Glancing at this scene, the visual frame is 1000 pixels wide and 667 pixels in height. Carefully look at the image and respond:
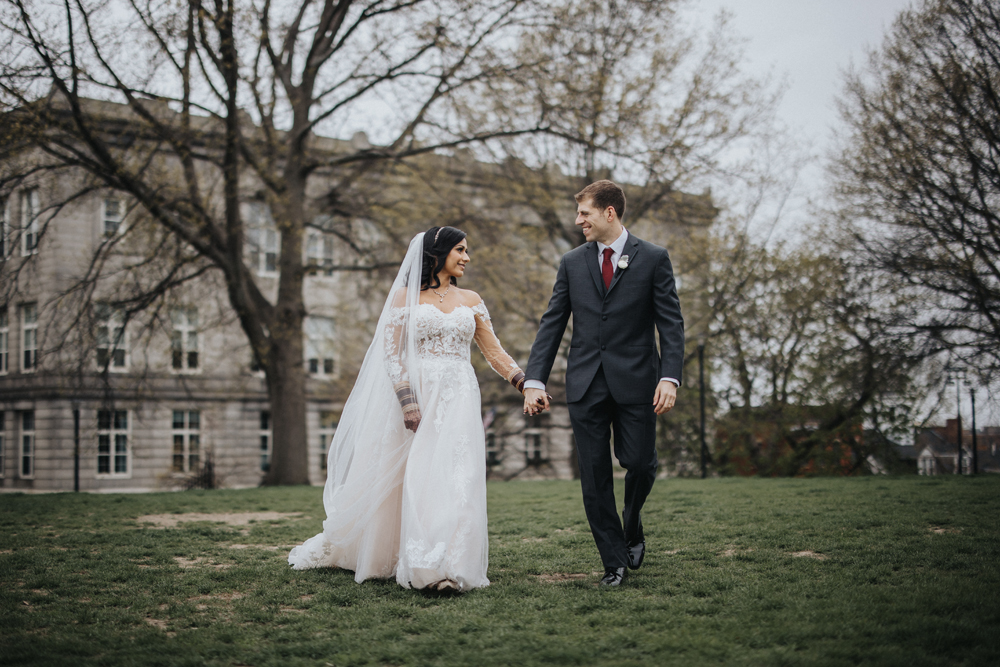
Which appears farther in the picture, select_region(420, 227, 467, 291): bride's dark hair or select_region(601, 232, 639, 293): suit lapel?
select_region(420, 227, 467, 291): bride's dark hair

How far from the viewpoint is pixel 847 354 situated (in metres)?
18.4

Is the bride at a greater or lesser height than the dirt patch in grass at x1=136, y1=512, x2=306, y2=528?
greater

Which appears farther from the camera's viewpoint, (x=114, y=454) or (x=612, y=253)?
(x=114, y=454)

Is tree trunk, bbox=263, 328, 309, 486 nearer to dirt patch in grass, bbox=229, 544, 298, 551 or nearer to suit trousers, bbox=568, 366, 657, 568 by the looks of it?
dirt patch in grass, bbox=229, 544, 298, 551

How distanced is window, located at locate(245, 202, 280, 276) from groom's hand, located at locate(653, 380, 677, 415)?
16.2 metres

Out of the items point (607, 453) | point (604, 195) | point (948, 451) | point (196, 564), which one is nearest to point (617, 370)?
point (607, 453)

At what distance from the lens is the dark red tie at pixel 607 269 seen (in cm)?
514

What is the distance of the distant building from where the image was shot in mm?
17188

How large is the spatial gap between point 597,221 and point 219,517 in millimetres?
7107

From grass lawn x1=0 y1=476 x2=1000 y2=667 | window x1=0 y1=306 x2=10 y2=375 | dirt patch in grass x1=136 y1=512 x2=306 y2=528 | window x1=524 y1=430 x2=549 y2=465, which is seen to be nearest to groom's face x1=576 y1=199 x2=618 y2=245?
grass lawn x1=0 y1=476 x2=1000 y2=667

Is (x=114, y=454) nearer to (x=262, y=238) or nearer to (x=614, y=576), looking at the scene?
(x=262, y=238)

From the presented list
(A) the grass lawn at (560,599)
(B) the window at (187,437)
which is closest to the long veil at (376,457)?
(A) the grass lawn at (560,599)

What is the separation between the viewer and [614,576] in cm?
485

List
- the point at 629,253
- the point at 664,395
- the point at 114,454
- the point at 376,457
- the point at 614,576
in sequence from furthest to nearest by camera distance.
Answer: the point at 114,454 < the point at 376,457 < the point at 629,253 < the point at 614,576 < the point at 664,395
